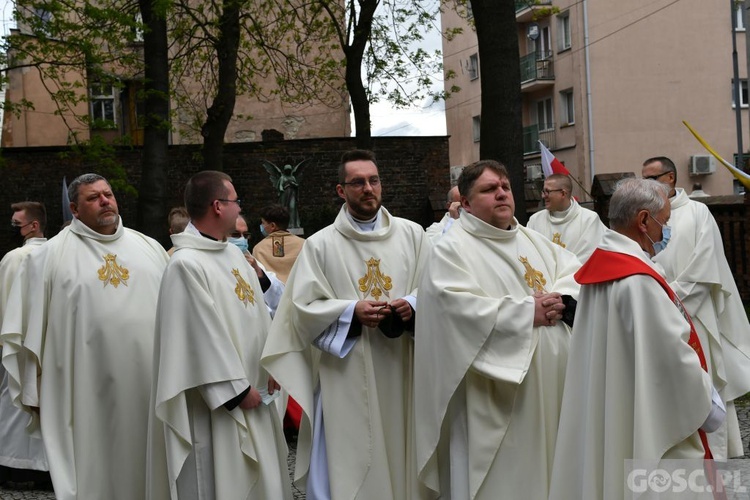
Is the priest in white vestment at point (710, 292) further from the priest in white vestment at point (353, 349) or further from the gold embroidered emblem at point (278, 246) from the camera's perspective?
the gold embroidered emblem at point (278, 246)

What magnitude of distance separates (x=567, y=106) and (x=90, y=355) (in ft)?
110

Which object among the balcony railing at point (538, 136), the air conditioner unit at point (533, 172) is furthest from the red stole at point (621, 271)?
the balcony railing at point (538, 136)

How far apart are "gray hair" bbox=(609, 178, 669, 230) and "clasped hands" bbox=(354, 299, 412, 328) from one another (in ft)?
5.49

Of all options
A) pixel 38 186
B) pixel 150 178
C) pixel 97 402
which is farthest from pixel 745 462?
pixel 38 186

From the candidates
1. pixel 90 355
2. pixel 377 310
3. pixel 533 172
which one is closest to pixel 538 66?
pixel 533 172

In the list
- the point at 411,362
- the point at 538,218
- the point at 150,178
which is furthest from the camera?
the point at 150,178

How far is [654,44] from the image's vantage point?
3616 centimetres

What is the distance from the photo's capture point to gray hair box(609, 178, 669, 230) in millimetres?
4125

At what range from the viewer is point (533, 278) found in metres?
5.49

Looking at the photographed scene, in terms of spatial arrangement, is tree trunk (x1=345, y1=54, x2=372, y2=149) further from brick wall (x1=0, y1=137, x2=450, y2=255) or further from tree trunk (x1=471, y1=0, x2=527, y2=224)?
tree trunk (x1=471, y1=0, x2=527, y2=224)

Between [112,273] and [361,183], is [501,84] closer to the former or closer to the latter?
[361,183]

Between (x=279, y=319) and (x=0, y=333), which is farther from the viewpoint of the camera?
(x=0, y=333)

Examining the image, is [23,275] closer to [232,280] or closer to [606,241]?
[232,280]

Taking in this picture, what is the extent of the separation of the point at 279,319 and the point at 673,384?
8.73 feet
